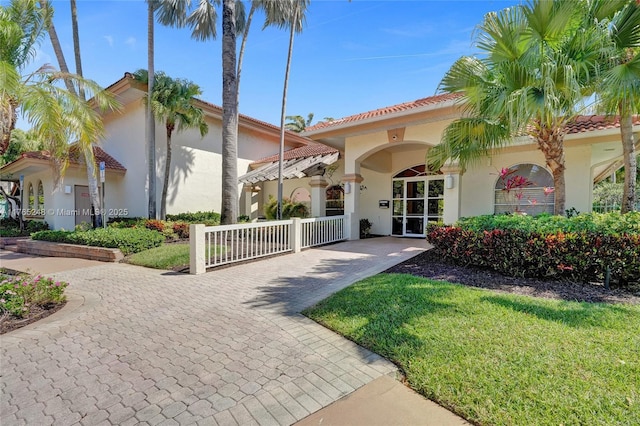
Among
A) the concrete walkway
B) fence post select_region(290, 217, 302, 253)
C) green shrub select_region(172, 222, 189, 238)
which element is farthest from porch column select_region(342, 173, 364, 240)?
green shrub select_region(172, 222, 189, 238)

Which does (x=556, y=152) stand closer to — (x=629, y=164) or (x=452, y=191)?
(x=629, y=164)

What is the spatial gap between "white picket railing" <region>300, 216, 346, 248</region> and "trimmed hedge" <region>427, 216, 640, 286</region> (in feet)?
17.1

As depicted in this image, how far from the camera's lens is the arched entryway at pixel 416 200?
44.7 feet

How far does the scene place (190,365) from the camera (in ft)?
11.2

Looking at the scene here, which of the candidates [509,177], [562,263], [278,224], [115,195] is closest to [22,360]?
[278,224]

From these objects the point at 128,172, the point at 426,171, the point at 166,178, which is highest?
the point at 128,172

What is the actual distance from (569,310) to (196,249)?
769 centimetres

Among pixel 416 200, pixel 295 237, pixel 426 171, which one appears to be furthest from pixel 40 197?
pixel 426 171

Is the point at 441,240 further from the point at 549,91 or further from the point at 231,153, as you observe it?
the point at 231,153

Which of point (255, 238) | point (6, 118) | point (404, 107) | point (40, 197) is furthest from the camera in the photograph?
point (40, 197)

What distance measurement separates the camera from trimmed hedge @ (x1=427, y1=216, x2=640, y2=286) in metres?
5.66

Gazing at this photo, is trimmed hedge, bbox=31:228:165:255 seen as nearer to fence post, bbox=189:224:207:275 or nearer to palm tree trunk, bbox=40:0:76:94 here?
fence post, bbox=189:224:207:275

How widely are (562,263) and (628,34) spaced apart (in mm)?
4814

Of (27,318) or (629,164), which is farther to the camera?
(629,164)
